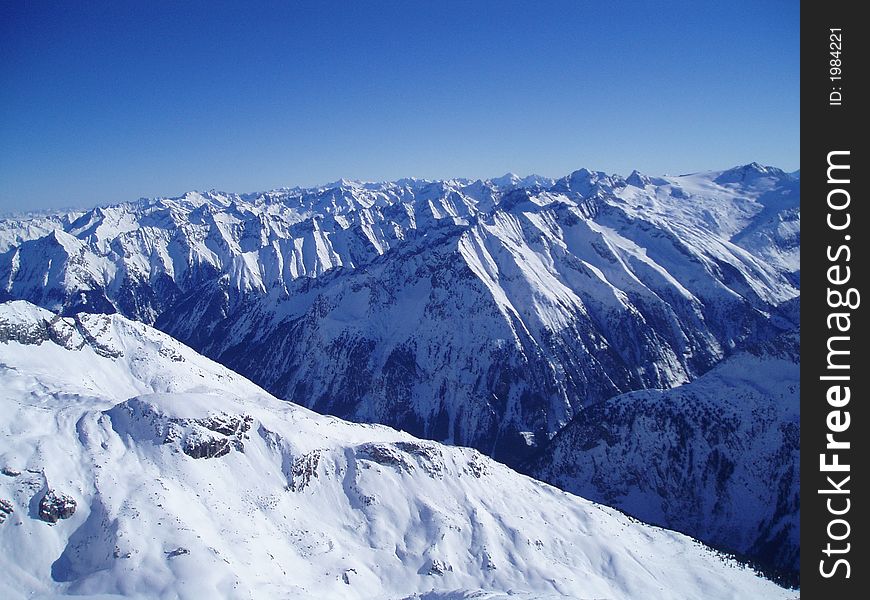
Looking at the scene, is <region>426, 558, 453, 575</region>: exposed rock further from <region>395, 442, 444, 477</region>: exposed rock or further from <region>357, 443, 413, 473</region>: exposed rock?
<region>357, 443, 413, 473</region>: exposed rock

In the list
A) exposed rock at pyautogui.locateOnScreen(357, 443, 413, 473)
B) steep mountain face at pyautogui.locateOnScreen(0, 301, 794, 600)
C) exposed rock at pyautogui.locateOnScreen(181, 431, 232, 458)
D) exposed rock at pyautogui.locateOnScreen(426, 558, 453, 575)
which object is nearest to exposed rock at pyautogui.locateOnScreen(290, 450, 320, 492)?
steep mountain face at pyautogui.locateOnScreen(0, 301, 794, 600)

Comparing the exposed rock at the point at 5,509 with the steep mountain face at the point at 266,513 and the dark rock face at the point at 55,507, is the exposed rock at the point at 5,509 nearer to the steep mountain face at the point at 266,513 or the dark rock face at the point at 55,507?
the steep mountain face at the point at 266,513

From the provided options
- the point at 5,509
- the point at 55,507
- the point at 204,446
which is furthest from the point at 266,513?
the point at 5,509

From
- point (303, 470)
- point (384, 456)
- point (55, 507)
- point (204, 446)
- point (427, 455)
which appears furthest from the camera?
point (427, 455)

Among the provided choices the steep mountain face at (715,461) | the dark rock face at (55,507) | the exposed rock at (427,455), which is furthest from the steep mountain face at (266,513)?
the steep mountain face at (715,461)

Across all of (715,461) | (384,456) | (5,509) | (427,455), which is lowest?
(715,461)

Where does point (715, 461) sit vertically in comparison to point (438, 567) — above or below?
below

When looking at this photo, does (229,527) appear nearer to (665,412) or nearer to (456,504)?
(456,504)

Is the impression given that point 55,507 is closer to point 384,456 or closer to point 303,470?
point 303,470
